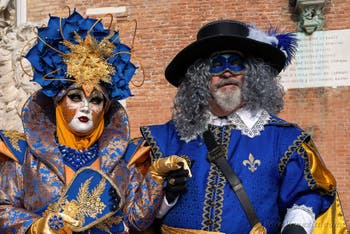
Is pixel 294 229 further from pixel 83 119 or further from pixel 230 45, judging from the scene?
pixel 83 119

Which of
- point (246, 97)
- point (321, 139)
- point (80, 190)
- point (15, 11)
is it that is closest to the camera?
point (80, 190)

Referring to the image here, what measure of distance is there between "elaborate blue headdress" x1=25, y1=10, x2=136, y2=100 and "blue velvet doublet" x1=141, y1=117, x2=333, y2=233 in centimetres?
68

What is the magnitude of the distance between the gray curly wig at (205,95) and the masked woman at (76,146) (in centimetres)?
36

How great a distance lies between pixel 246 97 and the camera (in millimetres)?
4309

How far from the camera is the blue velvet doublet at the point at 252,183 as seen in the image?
13.6 feet

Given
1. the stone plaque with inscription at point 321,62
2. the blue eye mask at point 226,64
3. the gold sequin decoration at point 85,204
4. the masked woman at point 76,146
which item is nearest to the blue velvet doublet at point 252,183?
the masked woman at point 76,146

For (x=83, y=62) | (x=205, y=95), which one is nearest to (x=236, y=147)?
(x=205, y=95)

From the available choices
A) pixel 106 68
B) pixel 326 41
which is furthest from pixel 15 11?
pixel 106 68

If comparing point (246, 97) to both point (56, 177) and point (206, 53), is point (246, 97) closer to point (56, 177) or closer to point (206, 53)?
point (206, 53)

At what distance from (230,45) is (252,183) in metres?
0.83

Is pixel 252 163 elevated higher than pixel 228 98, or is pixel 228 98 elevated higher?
pixel 228 98

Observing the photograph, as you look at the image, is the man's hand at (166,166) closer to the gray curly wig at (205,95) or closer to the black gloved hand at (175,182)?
the black gloved hand at (175,182)

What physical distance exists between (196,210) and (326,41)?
170 inches

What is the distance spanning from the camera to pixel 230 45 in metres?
4.34
